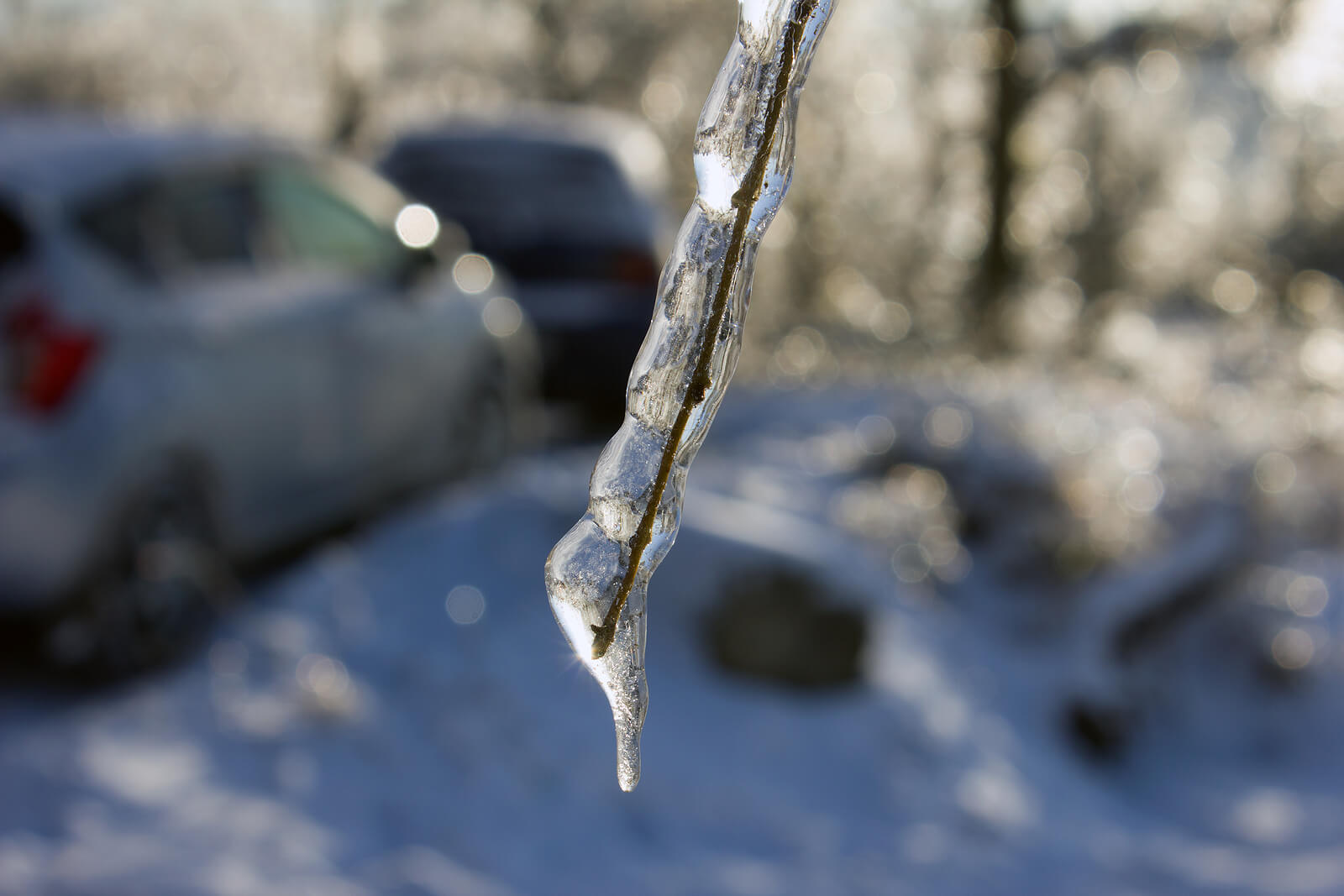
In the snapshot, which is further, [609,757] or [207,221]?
[207,221]

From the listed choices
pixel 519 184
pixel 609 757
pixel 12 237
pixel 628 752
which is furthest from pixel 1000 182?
pixel 628 752

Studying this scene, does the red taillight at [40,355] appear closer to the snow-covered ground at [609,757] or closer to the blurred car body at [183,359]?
the blurred car body at [183,359]

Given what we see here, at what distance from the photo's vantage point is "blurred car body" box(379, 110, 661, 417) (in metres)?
6.62

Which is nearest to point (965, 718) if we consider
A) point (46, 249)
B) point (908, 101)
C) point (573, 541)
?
point (46, 249)

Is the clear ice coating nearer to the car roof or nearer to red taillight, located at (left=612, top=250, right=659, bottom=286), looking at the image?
the car roof

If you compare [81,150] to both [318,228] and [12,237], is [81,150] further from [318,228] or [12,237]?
[318,228]

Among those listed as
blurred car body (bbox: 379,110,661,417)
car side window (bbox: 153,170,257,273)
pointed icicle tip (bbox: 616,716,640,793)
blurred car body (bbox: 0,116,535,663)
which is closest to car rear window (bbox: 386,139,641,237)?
blurred car body (bbox: 379,110,661,417)

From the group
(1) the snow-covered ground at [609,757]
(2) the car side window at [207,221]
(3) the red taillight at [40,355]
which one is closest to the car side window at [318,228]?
(2) the car side window at [207,221]

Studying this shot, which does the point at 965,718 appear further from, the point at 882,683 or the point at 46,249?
the point at 46,249

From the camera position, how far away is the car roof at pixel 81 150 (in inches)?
139

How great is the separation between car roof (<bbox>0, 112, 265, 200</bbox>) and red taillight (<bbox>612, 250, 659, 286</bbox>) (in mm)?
2501

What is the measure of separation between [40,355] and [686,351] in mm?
3316

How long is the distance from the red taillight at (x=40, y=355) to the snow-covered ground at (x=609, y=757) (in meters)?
0.86

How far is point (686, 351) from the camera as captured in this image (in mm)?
463
